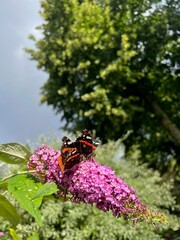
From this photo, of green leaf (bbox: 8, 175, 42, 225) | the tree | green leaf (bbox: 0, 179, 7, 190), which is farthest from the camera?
the tree

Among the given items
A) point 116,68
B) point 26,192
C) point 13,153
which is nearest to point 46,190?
point 26,192

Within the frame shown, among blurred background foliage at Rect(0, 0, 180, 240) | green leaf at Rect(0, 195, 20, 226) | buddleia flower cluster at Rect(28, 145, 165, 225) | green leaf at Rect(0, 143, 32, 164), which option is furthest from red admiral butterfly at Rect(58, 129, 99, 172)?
blurred background foliage at Rect(0, 0, 180, 240)

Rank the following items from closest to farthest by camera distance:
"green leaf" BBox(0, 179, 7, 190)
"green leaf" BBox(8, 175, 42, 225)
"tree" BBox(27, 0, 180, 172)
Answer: "green leaf" BBox(8, 175, 42, 225), "green leaf" BBox(0, 179, 7, 190), "tree" BBox(27, 0, 180, 172)

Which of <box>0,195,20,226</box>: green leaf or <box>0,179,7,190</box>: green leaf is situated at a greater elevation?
<box>0,179,7,190</box>: green leaf

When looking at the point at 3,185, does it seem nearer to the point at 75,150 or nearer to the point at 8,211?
the point at 8,211

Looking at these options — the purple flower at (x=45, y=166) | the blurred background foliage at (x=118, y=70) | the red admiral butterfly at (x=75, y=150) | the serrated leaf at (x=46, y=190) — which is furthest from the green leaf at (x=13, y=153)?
the blurred background foliage at (x=118, y=70)

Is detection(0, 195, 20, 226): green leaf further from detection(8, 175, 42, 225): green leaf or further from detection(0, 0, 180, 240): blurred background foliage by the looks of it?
detection(0, 0, 180, 240): blurred background foliage

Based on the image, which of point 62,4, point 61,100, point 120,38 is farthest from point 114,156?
point 62,4
